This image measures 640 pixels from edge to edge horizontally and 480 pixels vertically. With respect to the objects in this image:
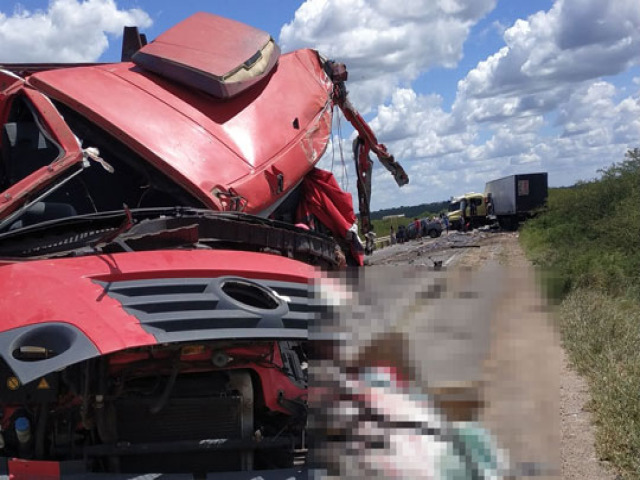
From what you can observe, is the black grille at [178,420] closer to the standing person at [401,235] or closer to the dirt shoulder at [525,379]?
the dirt shoulder at [525,379]

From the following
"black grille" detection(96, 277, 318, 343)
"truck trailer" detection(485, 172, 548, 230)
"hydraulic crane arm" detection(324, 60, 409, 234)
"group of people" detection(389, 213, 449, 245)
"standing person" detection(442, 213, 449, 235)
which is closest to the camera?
"black grille" detection(96, 277, 318, 343)

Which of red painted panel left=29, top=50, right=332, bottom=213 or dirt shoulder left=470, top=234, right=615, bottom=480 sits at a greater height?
red painted panel left=29, top=50, right=332, bottom=213

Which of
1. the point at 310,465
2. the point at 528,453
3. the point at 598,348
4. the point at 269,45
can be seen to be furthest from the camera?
the point at 598,348

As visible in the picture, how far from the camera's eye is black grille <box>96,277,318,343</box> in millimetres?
2895

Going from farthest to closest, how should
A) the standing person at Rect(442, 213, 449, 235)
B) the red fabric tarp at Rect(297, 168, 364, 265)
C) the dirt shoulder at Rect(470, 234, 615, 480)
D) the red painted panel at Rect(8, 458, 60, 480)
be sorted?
1. the standing person at Rect(442, 213, 449, 235)
2. the red fabric tarp at Rect(297, 168, 364, 265)
3. the red painted panel at Rect(8, 458, 60, 480)
4. the dirt shoulder at Rect(470, 234, 615, 480)

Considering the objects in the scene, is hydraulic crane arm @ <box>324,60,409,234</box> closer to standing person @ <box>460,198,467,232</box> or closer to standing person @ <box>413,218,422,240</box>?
standing person @ <box>413,218,422,240</box>

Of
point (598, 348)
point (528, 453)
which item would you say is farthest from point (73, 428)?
point (598, 348)

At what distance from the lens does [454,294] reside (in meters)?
2.01

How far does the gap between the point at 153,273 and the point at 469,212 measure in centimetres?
5352

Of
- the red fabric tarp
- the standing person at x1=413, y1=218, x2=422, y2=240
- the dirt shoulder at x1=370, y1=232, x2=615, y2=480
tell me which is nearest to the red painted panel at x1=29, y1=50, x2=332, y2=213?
the red fabric tarp

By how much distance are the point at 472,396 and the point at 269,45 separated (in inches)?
204

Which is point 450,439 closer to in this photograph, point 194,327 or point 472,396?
point 472,396

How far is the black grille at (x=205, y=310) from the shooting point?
289 cm

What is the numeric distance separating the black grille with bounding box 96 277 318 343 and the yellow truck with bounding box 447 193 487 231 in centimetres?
5255
